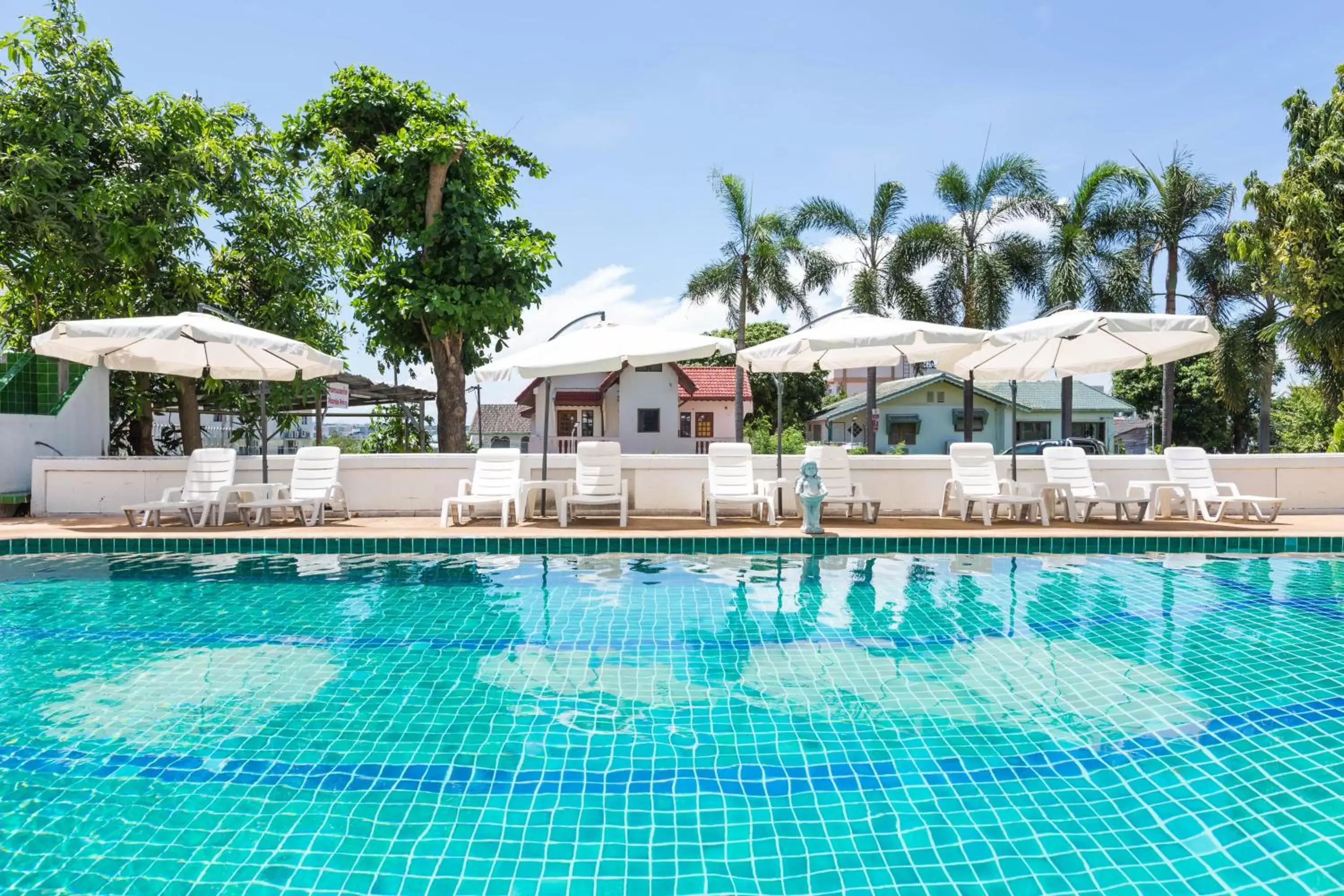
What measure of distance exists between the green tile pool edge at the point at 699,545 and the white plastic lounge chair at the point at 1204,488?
5.17ft

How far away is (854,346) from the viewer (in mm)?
8953

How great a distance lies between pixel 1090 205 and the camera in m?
28.8

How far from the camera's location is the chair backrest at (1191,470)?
997cm

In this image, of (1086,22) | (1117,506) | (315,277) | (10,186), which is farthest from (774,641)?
→ (1086,22)

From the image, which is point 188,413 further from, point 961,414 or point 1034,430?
point 1034,430

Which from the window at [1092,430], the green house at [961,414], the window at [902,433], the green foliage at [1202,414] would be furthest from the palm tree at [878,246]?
the green foliage at [1202,414]

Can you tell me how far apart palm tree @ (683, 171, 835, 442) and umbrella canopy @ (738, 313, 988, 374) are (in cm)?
2024

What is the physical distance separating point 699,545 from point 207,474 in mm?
5961

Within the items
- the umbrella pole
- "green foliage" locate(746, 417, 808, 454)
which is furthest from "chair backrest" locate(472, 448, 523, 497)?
"green foliage" locate(746, 417, 808, 454)

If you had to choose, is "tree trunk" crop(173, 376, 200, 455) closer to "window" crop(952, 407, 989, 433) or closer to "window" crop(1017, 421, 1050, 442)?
"window" crop(952, 407, 989, 433)

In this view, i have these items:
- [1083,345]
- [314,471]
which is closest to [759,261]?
→ [1083,345]

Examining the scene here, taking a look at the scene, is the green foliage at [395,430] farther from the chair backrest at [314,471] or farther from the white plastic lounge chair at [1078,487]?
the white plastic lounge chair at [1078,487]

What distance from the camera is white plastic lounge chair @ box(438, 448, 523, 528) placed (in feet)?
31.2

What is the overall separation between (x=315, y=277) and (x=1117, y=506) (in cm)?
1256
